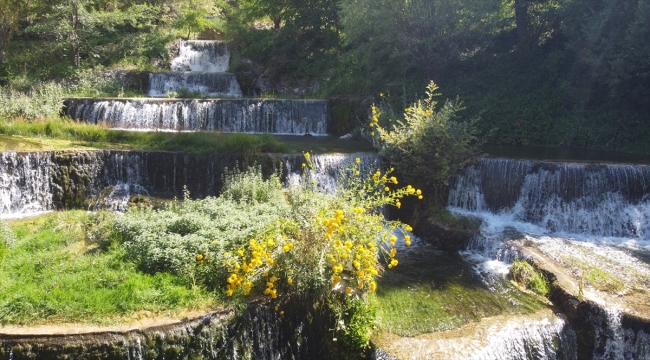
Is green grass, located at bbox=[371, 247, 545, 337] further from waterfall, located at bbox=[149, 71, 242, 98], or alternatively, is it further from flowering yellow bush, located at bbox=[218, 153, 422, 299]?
waterfall, located at bbox=[149, 71, 242, 98]

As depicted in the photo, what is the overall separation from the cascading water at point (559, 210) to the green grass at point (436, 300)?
770 millimetres

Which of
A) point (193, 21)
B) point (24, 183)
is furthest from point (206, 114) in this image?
point (193, 21)

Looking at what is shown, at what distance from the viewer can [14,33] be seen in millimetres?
20750

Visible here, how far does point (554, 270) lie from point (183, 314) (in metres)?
5.45

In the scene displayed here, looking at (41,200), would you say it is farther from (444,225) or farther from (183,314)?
(444,225)

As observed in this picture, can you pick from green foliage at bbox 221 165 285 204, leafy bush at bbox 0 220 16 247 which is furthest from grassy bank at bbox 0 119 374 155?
leafy bush at bbox 0 220 16 247

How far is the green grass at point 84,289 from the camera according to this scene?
5.02 m

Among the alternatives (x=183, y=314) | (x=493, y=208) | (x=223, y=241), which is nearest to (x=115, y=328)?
(x=183, y=314)

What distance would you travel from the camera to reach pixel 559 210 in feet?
33.5

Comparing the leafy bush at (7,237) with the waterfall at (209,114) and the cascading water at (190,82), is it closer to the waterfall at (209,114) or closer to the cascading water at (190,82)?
the waterfall at (209,114)

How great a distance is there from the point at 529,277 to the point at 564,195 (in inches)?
148

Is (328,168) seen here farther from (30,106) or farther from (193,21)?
(193,21)

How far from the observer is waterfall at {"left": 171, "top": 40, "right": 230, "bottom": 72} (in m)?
21.7

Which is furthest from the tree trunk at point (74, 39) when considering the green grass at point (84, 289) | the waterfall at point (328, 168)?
the green grass at point (84, 289)
